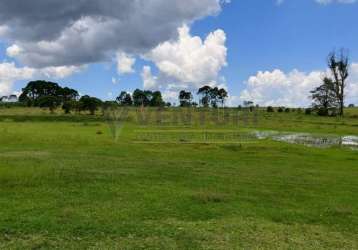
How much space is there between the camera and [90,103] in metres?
83.1

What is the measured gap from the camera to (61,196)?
10.9m

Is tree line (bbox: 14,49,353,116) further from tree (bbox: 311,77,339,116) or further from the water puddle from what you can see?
the water puddle

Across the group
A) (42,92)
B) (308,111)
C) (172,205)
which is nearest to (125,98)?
(42,92)

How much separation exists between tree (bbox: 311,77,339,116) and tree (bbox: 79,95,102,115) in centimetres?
4564

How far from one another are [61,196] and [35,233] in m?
3.27

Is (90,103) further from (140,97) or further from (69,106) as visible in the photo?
(140,97)

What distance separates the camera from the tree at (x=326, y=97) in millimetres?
80125

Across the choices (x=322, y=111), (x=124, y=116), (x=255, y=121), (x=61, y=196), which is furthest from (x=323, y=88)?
(x=61, y=196)

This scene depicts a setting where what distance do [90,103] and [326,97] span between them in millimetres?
49149

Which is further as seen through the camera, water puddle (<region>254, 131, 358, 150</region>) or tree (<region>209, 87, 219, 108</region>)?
tree (<region>209, 87, 219, 108</region>)

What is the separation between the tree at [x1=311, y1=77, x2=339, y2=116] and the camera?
80125mm

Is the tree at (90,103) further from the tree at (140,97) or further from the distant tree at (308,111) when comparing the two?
the distant tree at (308,111)

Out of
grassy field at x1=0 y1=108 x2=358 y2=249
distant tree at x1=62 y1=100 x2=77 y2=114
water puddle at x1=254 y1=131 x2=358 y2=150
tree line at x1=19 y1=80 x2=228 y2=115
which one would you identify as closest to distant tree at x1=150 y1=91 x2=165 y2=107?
tree line at x1=19 y1=80 x2=228 y2=115

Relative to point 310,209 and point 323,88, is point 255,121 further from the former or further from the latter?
point 310,209
